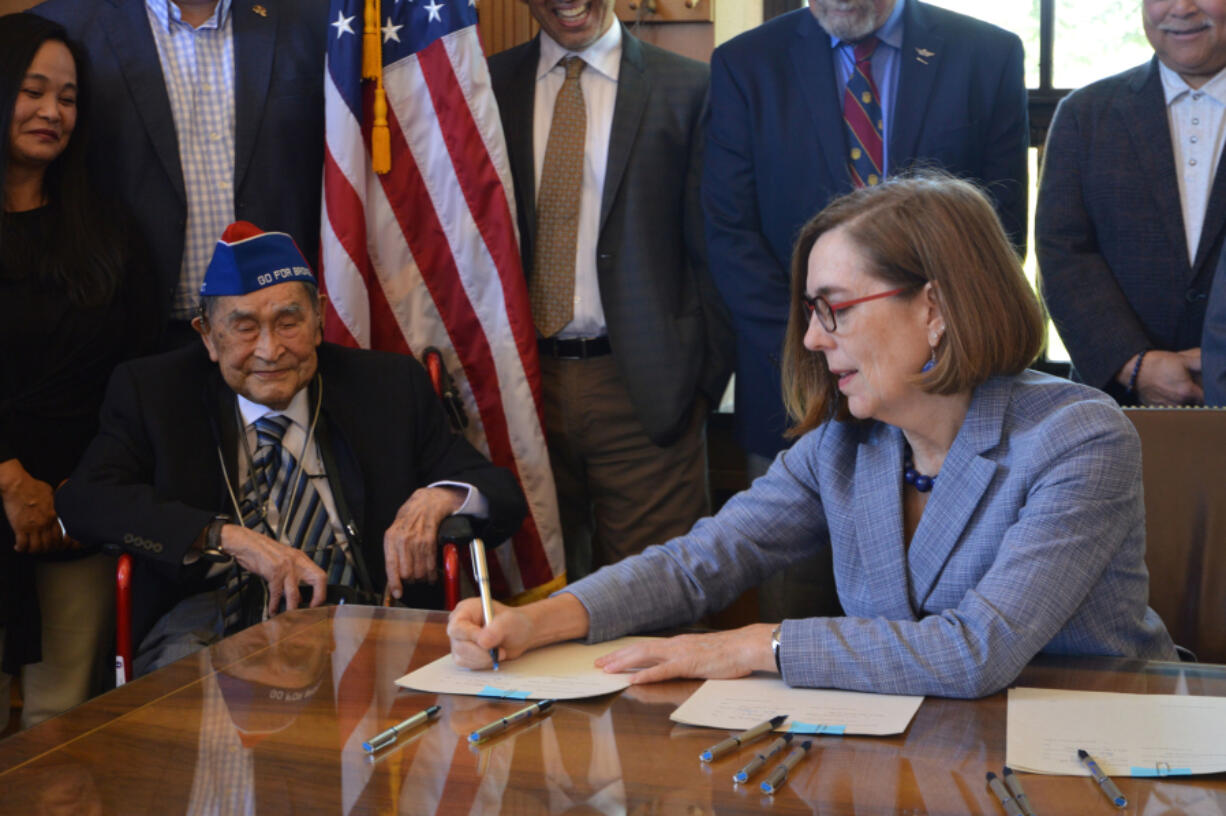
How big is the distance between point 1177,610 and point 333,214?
6.97 ft

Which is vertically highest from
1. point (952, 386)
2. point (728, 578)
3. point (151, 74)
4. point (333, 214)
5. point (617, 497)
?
point (151, 74)

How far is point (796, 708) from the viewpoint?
1.42m

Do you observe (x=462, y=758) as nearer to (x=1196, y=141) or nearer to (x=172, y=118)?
(x=172, y=118)

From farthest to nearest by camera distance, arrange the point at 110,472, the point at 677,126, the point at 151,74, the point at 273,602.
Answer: the point at 677,126
the point at 151,74
the point at 110,472
the point at 273,602

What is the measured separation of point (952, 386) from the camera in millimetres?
1726

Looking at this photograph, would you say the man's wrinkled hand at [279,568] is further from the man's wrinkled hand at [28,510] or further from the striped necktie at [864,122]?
the striped necktie at [864,122]

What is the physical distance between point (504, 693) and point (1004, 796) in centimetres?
60

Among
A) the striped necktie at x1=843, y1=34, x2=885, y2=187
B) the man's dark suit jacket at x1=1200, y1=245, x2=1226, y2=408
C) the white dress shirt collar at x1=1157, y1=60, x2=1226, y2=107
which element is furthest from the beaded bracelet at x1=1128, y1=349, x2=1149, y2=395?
the striped necktie at x1=843, y1=34, x2=885, y2=187

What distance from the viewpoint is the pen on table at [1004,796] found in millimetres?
1115

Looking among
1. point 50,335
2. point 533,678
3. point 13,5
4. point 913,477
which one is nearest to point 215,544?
point 50,335

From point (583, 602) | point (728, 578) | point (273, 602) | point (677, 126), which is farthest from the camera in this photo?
point (677, 126)

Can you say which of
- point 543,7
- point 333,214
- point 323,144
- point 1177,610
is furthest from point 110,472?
point 1177,610

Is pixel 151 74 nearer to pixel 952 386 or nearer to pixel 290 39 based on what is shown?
pixel 290 39

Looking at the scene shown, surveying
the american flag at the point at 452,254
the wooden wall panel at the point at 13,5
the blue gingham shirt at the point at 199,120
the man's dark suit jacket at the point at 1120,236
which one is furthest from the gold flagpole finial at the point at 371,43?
the man's dark suit jacket at the point at 1120,236
